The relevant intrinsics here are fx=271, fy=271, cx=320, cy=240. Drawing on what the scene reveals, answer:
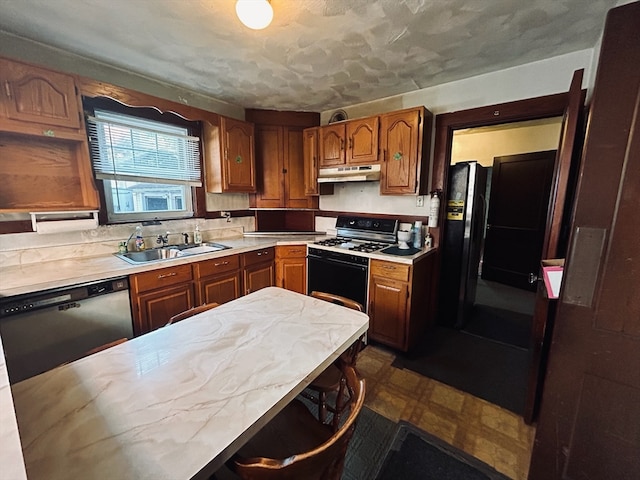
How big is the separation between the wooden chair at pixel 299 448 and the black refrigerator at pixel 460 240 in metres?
2.26

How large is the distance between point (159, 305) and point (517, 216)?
4.57 metres

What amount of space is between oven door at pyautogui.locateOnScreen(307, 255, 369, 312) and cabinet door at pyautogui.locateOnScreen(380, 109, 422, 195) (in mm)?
845

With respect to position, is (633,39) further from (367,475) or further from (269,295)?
(367,475)

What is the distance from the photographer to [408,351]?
2.40 metres

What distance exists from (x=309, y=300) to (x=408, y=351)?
1417 millimetres

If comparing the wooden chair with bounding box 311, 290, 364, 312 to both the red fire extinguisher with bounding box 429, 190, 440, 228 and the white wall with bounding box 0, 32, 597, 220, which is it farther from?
the white wall with bounding box 0, 32, 597, 220

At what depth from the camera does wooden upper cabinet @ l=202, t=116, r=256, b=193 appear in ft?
9.10

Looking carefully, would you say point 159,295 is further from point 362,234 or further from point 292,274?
point 362,234

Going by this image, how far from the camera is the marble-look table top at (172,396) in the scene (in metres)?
0.59

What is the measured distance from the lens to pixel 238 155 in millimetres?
2895

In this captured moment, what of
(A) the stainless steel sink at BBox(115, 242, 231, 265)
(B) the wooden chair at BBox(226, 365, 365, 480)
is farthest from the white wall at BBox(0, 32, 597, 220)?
(B) the wooden chair at BBox(226, 365, 365, 480)

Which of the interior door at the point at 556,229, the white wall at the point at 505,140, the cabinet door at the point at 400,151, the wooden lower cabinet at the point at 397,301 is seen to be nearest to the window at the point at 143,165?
the cabinet door at the point at 400,151

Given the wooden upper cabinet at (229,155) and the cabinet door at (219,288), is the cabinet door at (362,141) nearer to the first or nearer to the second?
the wooden upper cabinet at (229,155)

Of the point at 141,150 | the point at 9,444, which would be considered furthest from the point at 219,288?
the point at 9,444
